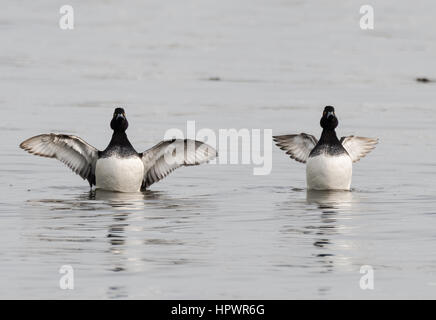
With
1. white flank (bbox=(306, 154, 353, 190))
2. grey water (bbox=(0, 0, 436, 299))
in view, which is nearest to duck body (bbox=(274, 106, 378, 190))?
white flank (bbox=(306, 154, 353, 190))

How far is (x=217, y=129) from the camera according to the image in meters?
27.6

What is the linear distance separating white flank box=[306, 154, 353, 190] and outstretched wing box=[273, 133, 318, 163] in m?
1.82

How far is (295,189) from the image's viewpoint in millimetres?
21516

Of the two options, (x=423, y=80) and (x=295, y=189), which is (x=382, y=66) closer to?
(x=423, y=80)

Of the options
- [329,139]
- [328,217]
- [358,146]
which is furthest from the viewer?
[358,146]

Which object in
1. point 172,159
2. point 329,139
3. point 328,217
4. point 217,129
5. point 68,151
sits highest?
point 217,129

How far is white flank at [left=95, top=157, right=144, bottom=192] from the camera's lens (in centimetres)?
2091

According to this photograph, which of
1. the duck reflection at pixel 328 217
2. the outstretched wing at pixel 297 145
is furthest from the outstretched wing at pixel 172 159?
the duck reflection at pixel 328 217

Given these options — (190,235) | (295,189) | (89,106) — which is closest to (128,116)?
(89,106)

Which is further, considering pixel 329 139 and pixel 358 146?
pixel 358 146

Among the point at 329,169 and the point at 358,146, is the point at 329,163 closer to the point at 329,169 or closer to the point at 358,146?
the point at 329,169

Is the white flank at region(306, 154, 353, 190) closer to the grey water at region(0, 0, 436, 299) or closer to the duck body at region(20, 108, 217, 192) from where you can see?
the grey water at region(0, 0, 436, 299)

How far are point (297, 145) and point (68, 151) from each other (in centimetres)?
426

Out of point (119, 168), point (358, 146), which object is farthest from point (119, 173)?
point (358, 146)
